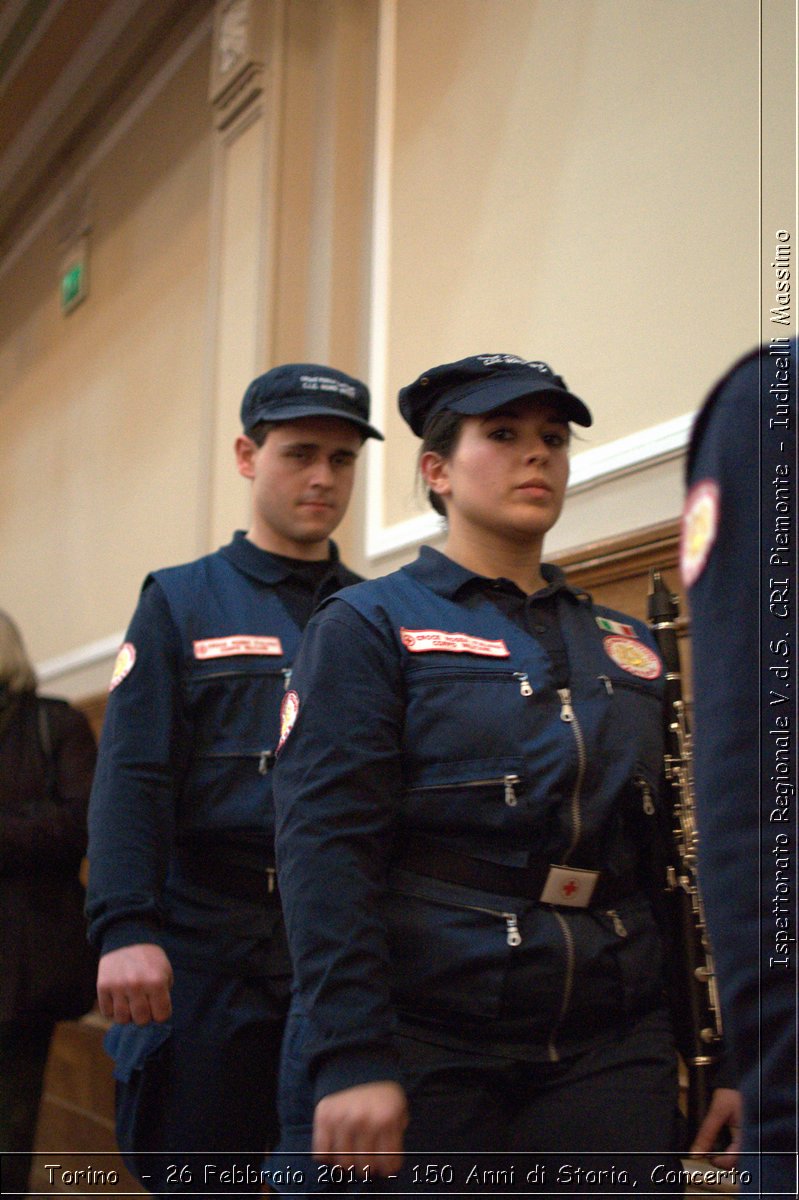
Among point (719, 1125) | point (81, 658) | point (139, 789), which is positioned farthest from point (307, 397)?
point (81, 658)

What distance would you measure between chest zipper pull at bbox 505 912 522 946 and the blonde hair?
6.99 ft

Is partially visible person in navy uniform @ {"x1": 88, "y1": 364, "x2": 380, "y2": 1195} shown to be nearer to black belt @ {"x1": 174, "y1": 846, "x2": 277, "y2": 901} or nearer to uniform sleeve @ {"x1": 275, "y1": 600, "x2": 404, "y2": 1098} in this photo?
black belt @ {"x1": 174, "y1": 846, "x2": 277, "y2": 901}

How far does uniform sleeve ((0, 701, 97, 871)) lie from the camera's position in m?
3.15

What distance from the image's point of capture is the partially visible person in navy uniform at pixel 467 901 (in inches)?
63.5

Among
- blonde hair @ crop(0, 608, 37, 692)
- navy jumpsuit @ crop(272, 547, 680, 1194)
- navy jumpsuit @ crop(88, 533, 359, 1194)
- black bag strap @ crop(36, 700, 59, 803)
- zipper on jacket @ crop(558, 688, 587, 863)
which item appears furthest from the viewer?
blonde hair @ crop(0, 608, 37, 692)

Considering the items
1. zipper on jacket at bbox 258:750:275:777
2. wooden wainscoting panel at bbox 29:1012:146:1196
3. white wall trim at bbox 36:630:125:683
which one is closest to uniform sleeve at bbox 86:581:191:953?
zipper on jacket at bbox 258:750:275:777

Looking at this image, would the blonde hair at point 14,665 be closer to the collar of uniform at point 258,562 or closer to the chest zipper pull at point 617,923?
the collar of uniform at point 258,562

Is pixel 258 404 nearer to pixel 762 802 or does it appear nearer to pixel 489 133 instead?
pixel 489 133

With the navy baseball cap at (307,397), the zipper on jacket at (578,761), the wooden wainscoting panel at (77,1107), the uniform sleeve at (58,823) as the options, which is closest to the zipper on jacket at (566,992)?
the zipper on jacket at (578,761)

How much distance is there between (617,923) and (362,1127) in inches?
16.8

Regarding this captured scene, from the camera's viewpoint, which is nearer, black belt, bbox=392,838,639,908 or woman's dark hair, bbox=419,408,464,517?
black belt, bbox=392,838,639,908

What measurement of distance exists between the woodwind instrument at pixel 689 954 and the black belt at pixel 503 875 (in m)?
0.19

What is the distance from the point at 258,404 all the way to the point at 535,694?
120cm

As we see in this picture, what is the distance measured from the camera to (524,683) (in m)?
1.79
